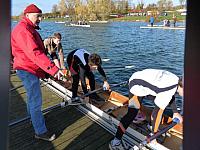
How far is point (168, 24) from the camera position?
45.3m

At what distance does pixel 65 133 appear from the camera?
3.88 meters

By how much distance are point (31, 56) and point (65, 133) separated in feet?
4.89

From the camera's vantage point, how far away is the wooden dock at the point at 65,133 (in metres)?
3.55

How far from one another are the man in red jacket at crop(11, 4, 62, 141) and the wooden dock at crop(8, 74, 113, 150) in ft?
1.43

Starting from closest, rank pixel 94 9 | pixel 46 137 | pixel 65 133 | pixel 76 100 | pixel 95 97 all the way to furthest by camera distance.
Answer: pixel 46 137 → pixel 65 133 → pixel 76 100 → pixel 95 97 → pixel 94 9

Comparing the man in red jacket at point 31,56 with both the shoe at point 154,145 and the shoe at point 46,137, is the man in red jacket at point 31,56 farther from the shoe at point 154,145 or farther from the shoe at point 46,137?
the shoe at point 154,145

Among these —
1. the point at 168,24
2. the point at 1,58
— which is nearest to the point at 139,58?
the point at 1,58

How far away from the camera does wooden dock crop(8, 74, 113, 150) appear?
3549mm

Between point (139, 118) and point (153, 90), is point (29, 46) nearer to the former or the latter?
point (153, 90)

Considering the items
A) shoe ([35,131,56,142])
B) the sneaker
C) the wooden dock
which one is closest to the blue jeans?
shoe ([35,131,56,142])

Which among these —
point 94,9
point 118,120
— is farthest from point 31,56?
point 94,9

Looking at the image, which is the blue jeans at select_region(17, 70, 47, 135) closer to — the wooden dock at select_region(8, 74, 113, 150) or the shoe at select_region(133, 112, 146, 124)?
the wooden dock at select_region(8, 74, 113, 150)

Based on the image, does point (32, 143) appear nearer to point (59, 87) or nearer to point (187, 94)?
point (59, 87)

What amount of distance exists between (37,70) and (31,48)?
18.1 inches
